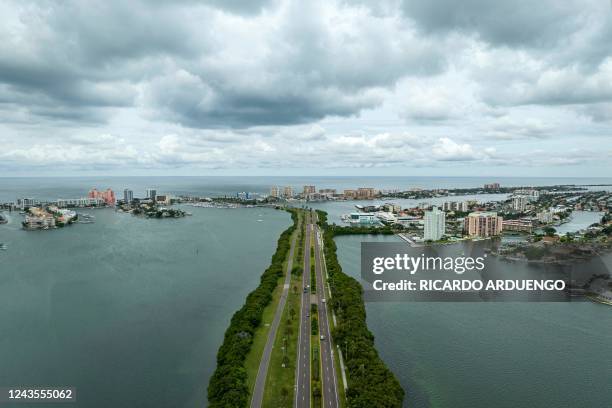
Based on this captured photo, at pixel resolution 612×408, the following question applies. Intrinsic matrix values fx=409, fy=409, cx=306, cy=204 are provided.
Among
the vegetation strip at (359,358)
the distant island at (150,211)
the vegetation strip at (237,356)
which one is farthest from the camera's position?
the distant island at (150,211)

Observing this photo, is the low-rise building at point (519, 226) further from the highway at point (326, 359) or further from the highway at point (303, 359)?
the highway at point (303, 359)

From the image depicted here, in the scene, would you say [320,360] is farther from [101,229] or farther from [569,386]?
[101,229]

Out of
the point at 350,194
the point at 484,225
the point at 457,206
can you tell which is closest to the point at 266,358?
the point at 484,225

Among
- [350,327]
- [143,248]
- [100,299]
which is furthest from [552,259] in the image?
[143,248]

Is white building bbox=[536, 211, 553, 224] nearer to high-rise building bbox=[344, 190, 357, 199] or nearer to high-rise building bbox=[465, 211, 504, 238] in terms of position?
high-rise building bbox=[465, 211, 504, 238]

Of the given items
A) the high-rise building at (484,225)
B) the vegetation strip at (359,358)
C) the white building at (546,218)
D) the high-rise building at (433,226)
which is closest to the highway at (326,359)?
the vegetation strip at (359,358)

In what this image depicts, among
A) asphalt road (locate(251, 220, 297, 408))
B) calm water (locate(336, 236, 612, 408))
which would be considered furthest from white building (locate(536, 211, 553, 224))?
asphalt road (locate(251, 220, 297, 408))

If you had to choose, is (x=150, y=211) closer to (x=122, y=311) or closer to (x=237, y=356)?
(x=122, y=311)
